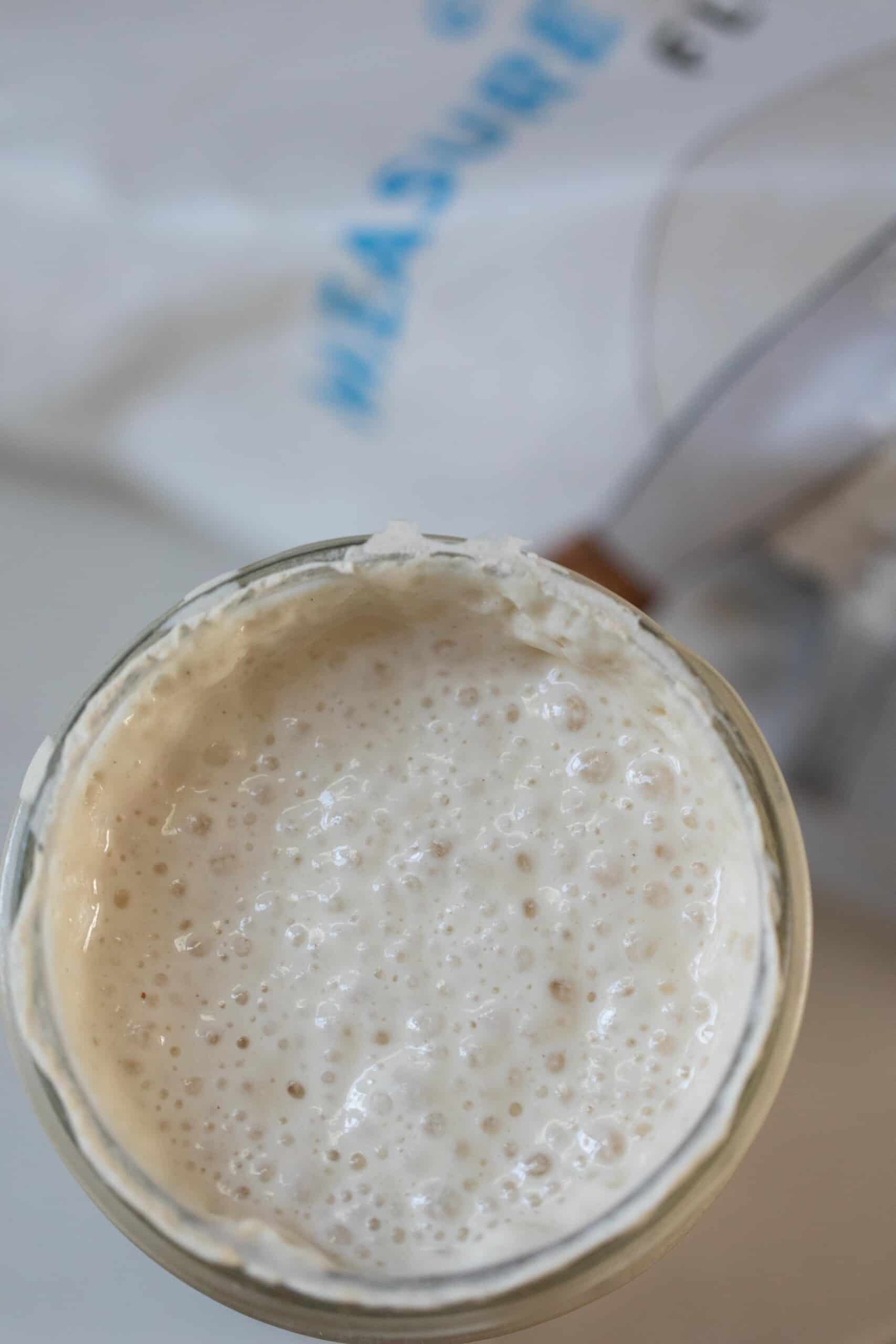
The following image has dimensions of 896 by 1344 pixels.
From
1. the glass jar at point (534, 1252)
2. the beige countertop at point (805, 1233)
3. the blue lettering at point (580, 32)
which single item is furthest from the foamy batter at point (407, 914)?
the blue lettering at point (580, 32)

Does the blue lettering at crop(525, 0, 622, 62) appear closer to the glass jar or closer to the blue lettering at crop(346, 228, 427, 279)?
the blue lettering at crop(346, 228, 427, 279)

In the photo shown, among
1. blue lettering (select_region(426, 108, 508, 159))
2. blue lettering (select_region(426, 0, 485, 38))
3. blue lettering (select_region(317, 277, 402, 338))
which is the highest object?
blue lettering (select_region(426, 0, 485, 38))

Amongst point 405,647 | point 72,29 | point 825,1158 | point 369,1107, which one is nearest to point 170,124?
point 72,29

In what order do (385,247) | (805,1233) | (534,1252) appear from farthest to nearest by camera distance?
(385,247) < (805,1233) < (534,1252)

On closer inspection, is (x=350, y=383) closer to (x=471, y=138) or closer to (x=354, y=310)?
(x=354, y=310)

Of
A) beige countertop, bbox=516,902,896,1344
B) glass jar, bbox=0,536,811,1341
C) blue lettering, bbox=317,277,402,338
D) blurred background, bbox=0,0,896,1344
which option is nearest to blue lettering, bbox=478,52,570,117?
blurred background, bbox=0,0,896,1344

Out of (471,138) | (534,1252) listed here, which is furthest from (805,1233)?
(471,138)
